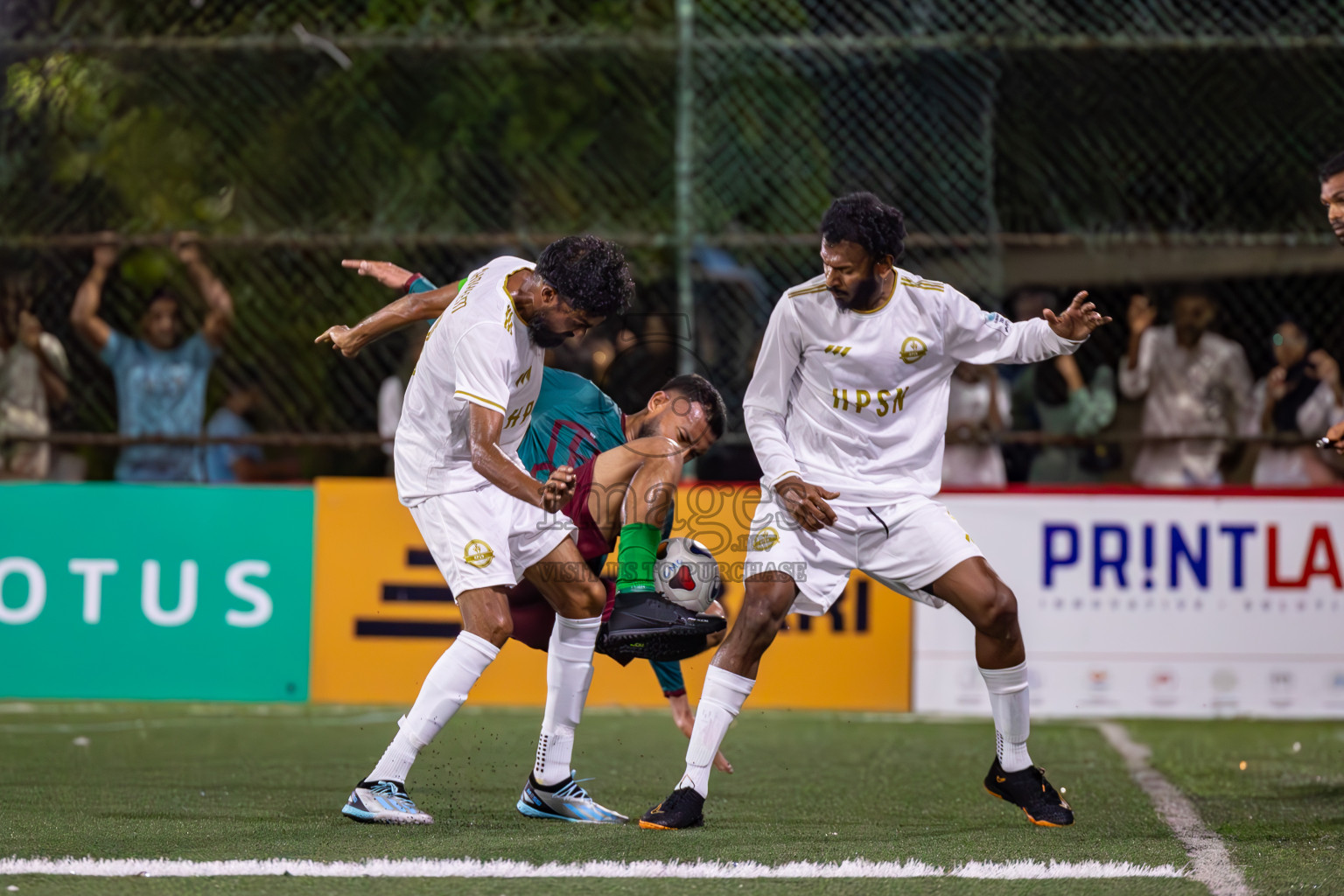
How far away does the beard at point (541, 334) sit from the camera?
4648mm

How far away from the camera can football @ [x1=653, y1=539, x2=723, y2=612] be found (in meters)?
5.04

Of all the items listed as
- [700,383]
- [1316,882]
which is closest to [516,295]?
[700,383]

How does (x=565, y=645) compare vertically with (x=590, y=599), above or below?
below

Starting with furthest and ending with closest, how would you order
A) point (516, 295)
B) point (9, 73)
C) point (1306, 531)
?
1. point (9, 73)
2. point (1306, 531)
3. point (516, 295)

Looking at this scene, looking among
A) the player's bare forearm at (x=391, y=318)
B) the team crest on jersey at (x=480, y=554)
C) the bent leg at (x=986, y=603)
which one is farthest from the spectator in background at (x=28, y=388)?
the bent leg at (x=986, y=603)

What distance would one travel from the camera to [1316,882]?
3832mm

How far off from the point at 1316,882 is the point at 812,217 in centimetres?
501

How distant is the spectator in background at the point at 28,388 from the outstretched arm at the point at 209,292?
803 mm

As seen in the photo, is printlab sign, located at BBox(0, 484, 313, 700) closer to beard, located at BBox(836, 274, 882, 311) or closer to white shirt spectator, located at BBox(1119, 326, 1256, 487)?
beard, located at BBox(836, 274, 882, 311)

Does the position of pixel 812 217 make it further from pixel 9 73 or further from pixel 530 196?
pixel 9 73

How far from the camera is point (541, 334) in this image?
4691 millimetres

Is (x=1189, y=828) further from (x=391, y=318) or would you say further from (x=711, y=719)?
(x=391, y=318)

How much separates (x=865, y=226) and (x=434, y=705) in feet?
6.56

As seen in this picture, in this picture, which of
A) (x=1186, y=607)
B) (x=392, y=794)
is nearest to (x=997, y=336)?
(x=392, y=794)
